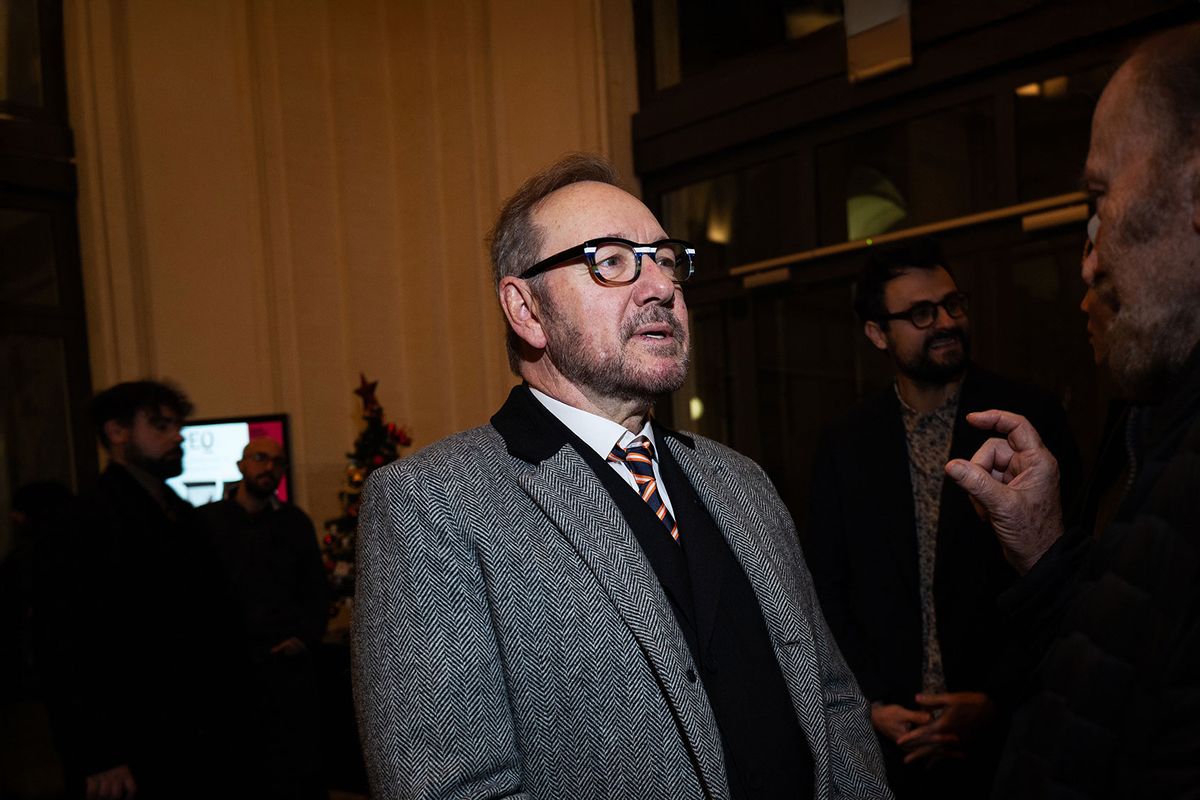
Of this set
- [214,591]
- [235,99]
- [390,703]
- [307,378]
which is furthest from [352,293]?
[390,703]

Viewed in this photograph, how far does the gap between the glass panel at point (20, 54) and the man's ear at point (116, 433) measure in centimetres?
275

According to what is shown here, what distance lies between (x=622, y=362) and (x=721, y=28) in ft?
12.2

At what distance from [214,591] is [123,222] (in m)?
2.87

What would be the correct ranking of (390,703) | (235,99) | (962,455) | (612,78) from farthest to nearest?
(235,99) < (612,78) < (962,455) < (390,703)

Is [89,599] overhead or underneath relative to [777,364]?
underneath

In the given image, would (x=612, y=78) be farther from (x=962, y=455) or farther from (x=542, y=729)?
(x=542, y=729)

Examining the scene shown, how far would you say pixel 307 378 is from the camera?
233 inches

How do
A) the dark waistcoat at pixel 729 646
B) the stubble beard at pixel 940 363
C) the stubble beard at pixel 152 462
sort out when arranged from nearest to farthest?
the dark waistcoat at pixel 729 646, the stubble beard at pixel 940 363, the stubble beard at pixel 152 462

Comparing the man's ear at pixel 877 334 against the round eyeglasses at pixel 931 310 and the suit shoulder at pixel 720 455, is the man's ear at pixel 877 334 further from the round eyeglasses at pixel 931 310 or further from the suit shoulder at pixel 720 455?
the suit shoulder at pixel 720 455

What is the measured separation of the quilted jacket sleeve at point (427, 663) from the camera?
1.24 metres

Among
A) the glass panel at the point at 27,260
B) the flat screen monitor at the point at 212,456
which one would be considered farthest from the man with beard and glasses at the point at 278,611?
the glass panel at the point at 27,260

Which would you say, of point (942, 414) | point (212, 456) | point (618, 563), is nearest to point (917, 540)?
point (942, 414)

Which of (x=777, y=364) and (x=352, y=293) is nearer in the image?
(x=777, y=364)

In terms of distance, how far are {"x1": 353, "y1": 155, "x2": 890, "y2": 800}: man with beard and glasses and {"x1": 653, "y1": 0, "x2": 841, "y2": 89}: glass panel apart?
302cm
